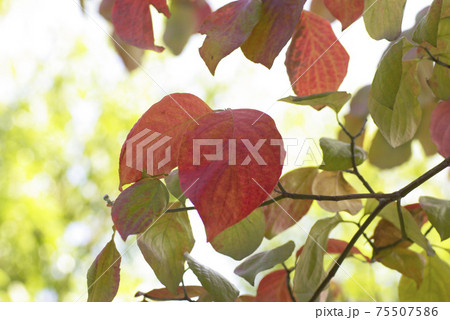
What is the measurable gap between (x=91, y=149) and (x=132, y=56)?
2124mm

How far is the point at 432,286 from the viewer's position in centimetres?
33

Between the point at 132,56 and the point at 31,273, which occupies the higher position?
the point at 132,56

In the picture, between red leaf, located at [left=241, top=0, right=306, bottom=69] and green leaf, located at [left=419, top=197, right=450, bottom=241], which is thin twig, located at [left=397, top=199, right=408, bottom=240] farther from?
red leaf, located at [left=241, top=0, right=306, bottom=69]

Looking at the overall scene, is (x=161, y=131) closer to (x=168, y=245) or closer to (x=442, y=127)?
(x=168, y=245)

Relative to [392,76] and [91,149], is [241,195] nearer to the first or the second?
[392,76]

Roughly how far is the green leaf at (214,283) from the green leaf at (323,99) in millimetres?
95

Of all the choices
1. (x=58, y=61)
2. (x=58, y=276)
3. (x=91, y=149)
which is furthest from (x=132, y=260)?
(x=58, y=61)

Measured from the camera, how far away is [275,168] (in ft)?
0.63

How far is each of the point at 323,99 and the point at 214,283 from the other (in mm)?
103

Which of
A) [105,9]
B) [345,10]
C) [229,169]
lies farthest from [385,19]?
[105,9]

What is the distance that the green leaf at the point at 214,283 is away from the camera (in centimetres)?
23

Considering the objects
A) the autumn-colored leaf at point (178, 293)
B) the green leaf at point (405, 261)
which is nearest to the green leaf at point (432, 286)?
the green leaf at point (405, 261)
